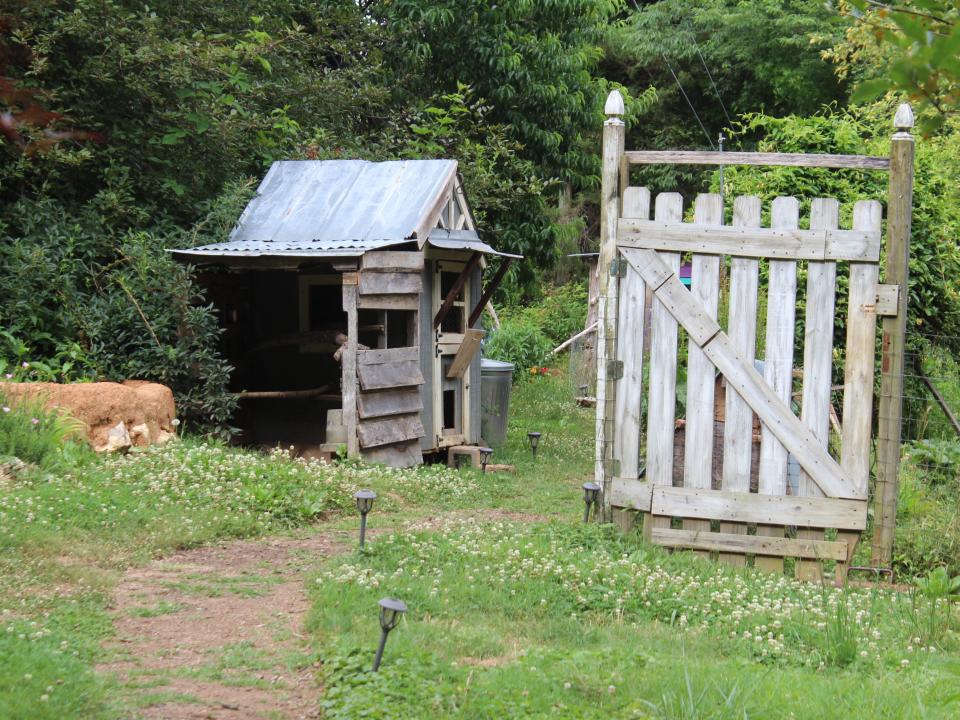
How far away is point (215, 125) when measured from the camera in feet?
39.2

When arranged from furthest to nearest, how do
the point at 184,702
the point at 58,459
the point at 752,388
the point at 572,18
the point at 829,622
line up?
the point at 572,18, the point at 58,459, the point at 752,388, the point at 829,622, the point at 184,702

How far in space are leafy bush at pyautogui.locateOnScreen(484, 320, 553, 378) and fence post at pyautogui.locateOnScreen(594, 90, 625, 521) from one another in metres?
12.6

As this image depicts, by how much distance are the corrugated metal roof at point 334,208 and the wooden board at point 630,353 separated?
3870 mm

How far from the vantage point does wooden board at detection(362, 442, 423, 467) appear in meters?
10.8

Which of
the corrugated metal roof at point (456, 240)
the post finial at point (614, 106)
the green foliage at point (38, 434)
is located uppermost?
the post finial at point (614, 106)

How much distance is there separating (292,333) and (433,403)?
6.25 ft

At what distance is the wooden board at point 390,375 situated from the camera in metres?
10.7

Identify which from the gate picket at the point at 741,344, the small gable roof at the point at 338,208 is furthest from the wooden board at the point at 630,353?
the small gable roof at the point at 338,208

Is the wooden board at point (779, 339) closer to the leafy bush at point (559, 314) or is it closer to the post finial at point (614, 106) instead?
the post finial at point (614, 106)

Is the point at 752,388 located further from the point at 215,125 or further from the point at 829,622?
the point at 215,125

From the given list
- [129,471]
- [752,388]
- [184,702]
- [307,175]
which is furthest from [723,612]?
[307,175]

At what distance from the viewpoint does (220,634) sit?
17.7ft

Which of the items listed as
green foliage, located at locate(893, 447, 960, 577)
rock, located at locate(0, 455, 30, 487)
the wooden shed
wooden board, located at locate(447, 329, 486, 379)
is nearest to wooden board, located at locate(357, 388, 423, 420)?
the wooden shed

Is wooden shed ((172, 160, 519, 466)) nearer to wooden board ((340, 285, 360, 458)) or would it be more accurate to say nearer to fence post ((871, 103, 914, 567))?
wooden board ((340, 285, 360, 458))
